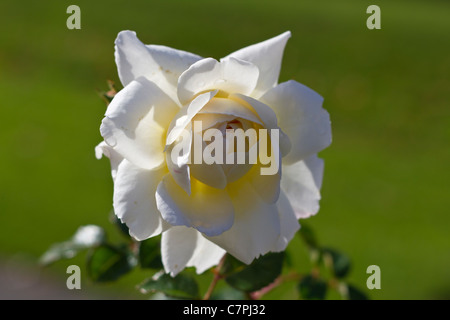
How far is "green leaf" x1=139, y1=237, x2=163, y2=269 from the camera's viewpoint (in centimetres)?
62

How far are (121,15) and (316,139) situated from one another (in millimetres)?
4939

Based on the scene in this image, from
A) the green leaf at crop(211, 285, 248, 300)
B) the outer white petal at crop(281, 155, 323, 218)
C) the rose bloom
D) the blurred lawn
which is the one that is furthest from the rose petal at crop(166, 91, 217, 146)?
the blurred lawn

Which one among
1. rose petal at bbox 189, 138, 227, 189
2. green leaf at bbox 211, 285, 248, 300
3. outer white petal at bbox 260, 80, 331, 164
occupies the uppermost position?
outer white petal at bbox 260, 80, 331, 164

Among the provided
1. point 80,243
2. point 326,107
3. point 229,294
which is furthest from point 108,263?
point 326,107

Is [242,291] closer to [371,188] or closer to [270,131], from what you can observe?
[270,131]

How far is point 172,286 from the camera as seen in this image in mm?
604

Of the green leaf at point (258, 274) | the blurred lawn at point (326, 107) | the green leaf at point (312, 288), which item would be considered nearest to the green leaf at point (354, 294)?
the green leaf at point (312, 288)

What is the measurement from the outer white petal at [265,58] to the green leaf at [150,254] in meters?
0.21

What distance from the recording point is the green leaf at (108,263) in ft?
2.38

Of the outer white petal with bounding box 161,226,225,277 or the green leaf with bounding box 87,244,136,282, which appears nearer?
the outer white petal with bounding box 161,226,225,277

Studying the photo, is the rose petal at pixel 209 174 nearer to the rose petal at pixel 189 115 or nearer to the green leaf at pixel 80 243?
the rose petal at pixel 189 115

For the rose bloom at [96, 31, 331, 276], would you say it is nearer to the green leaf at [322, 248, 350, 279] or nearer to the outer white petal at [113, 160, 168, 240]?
the outer white petal at [113, 160, 168, 240]

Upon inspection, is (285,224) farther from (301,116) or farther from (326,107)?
(326,107)

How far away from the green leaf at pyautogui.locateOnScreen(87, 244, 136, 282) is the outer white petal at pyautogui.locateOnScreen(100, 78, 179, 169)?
0.27 m
